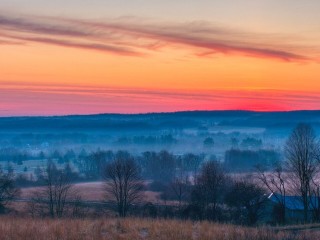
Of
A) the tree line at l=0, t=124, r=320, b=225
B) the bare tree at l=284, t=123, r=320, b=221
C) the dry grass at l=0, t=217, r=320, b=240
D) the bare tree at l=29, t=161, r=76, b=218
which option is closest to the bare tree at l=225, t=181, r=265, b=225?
the tree line at l=0, t=124, r=320, b=225

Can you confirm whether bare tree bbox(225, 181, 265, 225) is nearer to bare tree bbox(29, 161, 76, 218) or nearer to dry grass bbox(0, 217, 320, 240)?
bare tree bbox(29, 161, 76, 218)

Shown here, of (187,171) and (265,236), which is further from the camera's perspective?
(187,171)

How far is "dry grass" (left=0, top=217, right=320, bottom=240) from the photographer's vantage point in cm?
1509

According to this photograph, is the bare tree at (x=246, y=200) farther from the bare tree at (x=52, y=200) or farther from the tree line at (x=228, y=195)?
the bare tree at (x=52, y=200)

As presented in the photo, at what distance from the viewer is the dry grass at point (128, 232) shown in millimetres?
15086

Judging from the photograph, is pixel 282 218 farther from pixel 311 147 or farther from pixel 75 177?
pixel 75 177

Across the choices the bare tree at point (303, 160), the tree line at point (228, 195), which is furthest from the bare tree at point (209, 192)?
the bare tree at point (303, 160)

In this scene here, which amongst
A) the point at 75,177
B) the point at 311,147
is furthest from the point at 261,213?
the point at 75,177

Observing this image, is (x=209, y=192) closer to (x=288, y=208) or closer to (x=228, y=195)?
(x=228, y=195)

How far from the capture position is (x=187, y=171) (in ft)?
436

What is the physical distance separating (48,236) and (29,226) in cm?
217

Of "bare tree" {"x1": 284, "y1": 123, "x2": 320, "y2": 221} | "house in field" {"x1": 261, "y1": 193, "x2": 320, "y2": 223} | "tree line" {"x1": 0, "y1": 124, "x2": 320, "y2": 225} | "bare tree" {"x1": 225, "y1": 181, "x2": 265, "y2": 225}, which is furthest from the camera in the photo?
"bare tree" {"x1": 284, "y1": 123, "x2": 320, "y2": 221}

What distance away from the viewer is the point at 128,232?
16406mm

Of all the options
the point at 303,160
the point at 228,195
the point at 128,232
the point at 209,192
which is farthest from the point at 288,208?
the point at 128,232
